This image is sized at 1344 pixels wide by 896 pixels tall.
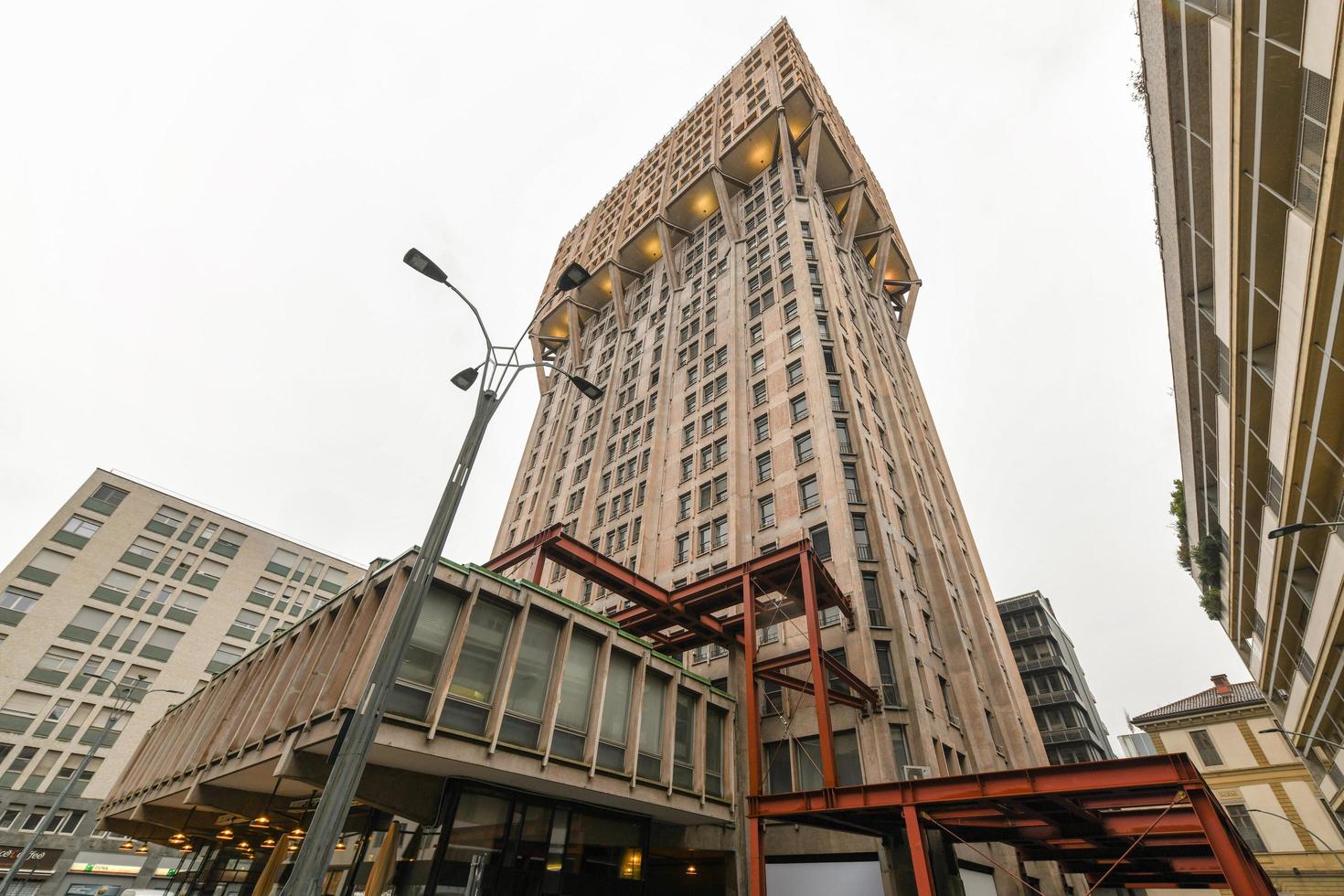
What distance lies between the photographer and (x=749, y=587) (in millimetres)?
22125

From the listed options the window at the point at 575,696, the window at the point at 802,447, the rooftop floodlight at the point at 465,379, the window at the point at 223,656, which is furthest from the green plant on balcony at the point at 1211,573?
the window at the point at 223,656

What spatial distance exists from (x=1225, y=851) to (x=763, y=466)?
24.0m

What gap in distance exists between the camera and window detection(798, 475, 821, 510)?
28891mm

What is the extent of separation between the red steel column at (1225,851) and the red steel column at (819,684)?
7.57 m

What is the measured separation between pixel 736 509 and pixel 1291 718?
25.2 m

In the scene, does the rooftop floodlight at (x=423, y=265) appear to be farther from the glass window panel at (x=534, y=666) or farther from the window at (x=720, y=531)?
the window at (x=720, y=531)

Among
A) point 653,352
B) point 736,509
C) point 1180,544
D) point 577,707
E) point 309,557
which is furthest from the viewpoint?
point 309,557

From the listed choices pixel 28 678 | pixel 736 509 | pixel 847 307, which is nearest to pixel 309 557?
pixel 28 678

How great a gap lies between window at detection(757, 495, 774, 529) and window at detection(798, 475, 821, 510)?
5.86 feet

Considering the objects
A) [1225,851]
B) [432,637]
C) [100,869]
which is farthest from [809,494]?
[100,869]

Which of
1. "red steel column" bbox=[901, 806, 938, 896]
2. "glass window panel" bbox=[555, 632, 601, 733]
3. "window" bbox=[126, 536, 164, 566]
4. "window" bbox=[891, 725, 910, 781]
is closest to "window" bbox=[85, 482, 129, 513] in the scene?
"window" bbox=[126, 536, 164, 566]

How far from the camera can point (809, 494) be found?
29516 millimetres

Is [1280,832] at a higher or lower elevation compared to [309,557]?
lower

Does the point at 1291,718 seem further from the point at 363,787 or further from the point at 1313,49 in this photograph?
the point at 363,787
